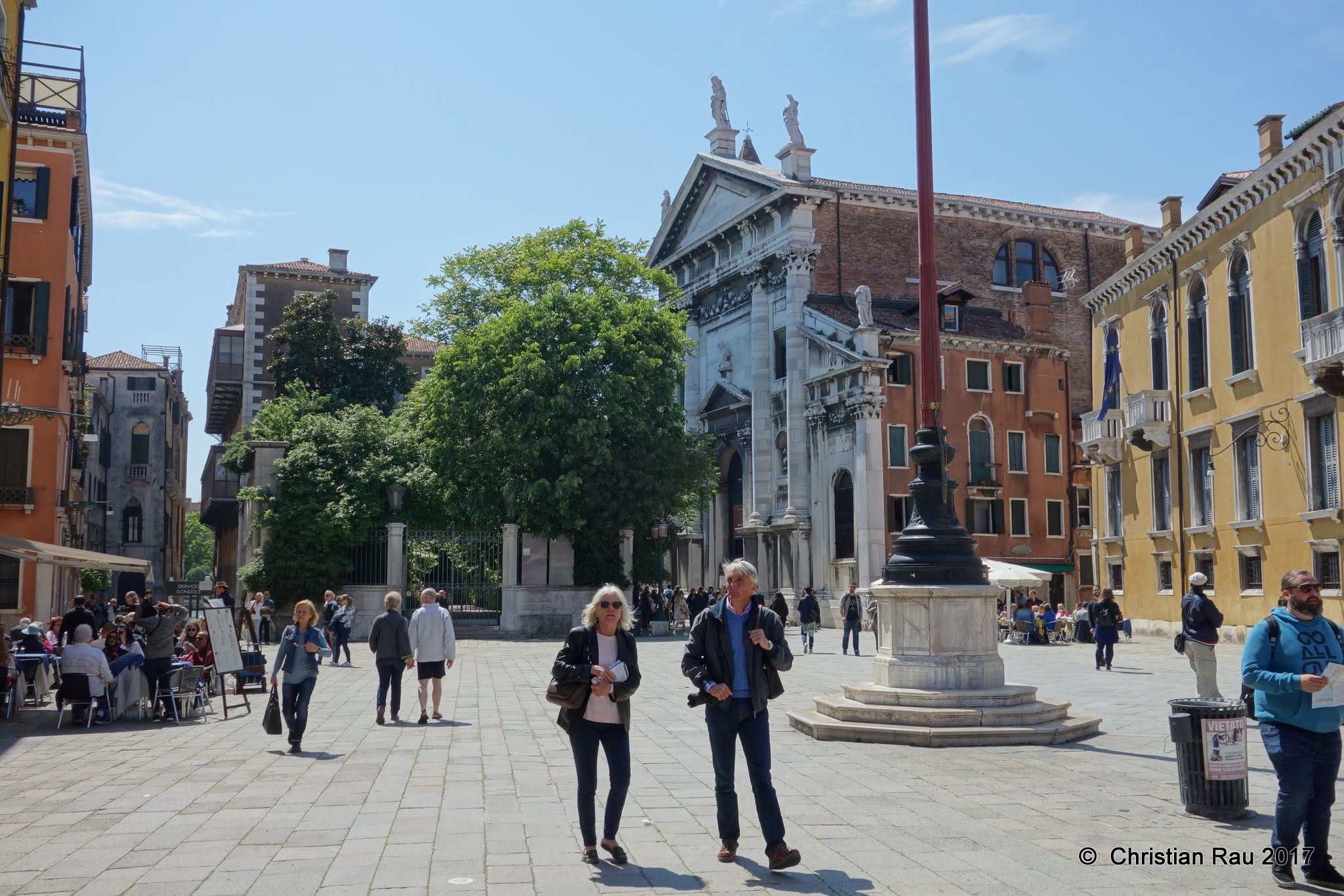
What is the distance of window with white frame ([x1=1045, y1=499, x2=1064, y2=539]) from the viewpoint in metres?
42.9

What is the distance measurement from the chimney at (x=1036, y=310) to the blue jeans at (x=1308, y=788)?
41.5 meters

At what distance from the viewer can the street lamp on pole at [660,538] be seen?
110 feet

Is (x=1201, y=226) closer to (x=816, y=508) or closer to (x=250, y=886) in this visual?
(x=816, y=508)

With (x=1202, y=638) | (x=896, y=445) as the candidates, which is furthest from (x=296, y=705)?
(x=896, y=445)

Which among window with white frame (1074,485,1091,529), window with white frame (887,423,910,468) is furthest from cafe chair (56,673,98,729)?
window with white frame (1074,485,1091,529)

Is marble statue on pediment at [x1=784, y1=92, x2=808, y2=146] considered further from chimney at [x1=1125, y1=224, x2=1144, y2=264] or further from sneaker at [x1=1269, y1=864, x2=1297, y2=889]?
sneaker at [x1=1269, y1=864, x2=1297, y2=889]

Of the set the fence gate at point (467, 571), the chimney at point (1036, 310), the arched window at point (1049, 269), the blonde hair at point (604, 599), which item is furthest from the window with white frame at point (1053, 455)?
the blonde hair at point (604, 599)

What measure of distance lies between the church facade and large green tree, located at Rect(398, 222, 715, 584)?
7.78 metres

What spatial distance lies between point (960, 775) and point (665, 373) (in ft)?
82.8

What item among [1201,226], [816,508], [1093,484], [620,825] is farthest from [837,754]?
[816,508]

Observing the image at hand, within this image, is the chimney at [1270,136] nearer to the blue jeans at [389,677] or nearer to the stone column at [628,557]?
the stone column at [628,557]

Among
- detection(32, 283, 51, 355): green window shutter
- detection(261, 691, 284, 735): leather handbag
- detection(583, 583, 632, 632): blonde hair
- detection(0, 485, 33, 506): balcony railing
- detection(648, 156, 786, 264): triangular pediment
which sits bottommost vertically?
detection(261, 691, 284, 735): leather handbag

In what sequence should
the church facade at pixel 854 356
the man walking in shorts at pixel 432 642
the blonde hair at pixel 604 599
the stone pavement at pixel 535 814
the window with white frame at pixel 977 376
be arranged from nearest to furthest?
1. the stone pavement at pixel 535 814
2. the blonde hair at pixel 604 599
3. the man walking in shorts at pixel 432 642
4. the church facade at pixel 854 356
5. the window with white frame at pixel 977 376

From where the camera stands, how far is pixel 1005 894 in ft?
19.2
